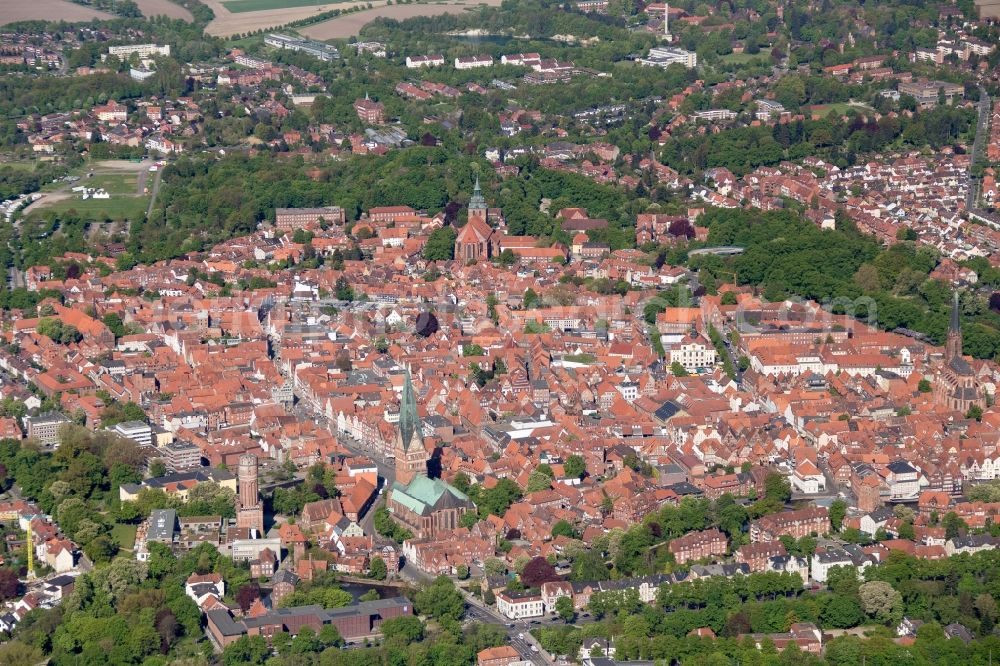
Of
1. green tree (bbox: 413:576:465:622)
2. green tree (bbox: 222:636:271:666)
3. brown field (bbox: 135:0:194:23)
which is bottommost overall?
brown field (bbox: 135:0:194:23)

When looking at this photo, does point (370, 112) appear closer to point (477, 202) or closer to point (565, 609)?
point (477, 202)

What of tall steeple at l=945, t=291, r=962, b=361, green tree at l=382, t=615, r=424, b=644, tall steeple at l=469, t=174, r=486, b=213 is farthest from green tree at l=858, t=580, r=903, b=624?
tall steeple at l=469, t=174, r=486, b=213

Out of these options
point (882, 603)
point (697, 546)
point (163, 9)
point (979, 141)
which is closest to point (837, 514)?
point (697, 546)

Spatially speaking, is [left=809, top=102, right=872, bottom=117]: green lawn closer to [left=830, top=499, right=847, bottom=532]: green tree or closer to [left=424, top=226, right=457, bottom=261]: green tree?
[left=424, top=226, right=457, bottom=261]: green tree

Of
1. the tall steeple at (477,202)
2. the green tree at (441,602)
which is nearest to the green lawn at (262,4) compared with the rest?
the tall steeple at (477,202)

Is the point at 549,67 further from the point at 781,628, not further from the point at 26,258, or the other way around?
the point at 781,628

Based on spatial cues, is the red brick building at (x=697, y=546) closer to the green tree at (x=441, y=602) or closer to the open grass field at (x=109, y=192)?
the green tree at (x=441, y=602)
